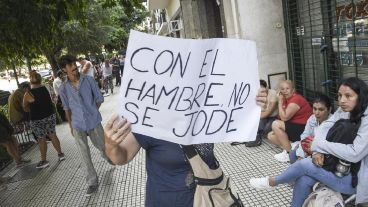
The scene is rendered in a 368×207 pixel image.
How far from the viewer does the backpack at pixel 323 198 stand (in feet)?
9.52

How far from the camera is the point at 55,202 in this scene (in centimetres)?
488

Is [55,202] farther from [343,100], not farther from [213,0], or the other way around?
[213,0]

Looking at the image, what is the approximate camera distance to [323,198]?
2967 millimetres

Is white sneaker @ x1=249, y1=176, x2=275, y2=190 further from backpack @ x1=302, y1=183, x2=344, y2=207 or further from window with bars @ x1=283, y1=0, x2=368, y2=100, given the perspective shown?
window with bars @ x1=283, y1=0, x2=368, y2=100

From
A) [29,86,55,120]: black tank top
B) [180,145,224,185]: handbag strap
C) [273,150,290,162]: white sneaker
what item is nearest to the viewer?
[180,145,224,185]: handbag strap

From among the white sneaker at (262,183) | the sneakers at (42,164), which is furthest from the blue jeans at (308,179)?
the sneakers at (42,164)

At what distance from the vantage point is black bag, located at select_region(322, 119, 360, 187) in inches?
116

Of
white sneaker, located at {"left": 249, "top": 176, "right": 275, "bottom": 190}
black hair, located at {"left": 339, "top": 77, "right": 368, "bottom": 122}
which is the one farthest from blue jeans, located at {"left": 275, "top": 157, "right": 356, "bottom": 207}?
black hair, located at {"left": 339, "top": 77, "right": 368, "bottom": 122}

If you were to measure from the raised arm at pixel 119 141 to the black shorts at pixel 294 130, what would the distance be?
2967 millimetres

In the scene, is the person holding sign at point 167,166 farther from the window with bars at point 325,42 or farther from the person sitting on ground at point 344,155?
the window with bars at point 325,42

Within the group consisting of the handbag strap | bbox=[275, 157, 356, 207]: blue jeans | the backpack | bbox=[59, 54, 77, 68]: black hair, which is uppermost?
bbox=[59, 54, 77, 68]: black hair

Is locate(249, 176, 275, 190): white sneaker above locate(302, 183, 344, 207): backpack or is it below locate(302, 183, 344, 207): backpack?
below

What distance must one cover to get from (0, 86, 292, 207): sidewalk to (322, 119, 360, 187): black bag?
2.72 feet

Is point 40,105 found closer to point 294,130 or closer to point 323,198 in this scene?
point 294,130
